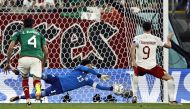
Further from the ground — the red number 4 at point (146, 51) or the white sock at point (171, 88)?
the red number 4 at point (146, 51)

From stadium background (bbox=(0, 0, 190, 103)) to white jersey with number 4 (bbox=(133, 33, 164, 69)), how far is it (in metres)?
1.19

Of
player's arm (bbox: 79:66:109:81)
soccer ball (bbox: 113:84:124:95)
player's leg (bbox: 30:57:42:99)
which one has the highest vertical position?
player's leg (bbox: 30:57:42:99)

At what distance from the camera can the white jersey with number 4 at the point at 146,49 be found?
1245cm

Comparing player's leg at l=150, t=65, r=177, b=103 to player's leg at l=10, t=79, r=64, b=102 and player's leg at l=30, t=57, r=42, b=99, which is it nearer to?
player's leg at l=10, t=79, r=64, b=102

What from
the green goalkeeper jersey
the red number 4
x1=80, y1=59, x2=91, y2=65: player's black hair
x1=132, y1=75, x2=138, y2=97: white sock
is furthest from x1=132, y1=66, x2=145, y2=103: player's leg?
the green goalkeeper jersey

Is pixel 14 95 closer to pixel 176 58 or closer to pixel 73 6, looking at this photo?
pixel 73 6

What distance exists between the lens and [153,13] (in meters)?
14.0

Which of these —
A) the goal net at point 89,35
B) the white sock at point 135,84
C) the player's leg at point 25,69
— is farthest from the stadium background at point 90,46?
the player's leg at point 25,69

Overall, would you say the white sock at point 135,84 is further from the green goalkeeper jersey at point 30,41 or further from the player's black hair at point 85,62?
the green goalkeeper jersey at point 30,41

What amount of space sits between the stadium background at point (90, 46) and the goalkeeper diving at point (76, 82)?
0.18 meters

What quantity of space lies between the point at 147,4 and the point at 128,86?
1.79 metres

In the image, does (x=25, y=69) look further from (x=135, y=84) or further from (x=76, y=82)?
(x=76, y=82)

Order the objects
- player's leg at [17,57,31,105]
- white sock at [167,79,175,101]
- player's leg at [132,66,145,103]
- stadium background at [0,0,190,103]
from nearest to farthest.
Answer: player's leg at [17,57,31,105] → white sock at [167,79,175,101] → player's leg at [132,66,145,103] → stadium background at [0,0,190,103]

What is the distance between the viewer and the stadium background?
1383cm
